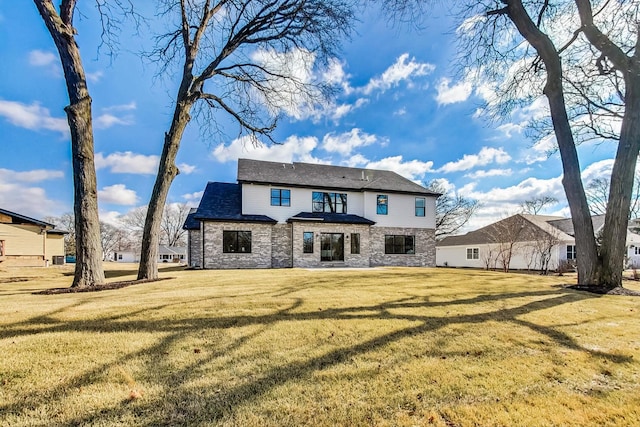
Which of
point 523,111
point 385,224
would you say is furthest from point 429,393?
point 385,224

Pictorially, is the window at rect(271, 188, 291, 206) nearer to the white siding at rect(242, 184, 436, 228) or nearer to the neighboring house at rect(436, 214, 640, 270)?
the white siding at rect(242, 184, 436, 228)

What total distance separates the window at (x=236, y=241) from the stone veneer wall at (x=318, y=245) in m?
2.72

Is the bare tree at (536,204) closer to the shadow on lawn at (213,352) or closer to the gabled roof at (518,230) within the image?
the gabled roof at (518,230)

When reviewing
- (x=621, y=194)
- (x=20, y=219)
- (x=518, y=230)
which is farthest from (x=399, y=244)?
(x=20, y=219)

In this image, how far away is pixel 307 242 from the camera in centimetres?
1845

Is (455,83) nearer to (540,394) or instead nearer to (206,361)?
(540,394)

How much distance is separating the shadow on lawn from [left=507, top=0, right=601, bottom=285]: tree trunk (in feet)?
8.77

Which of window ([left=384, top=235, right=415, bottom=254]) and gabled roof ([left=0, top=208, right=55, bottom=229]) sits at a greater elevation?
gabled roof ([left=0, top=208, right=55, bottom=229])

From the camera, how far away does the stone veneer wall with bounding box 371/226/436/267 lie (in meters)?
20.2

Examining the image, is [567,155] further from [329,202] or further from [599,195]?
[599,195]

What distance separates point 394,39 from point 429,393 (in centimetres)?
1214

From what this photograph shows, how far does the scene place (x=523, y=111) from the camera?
44.9 feet

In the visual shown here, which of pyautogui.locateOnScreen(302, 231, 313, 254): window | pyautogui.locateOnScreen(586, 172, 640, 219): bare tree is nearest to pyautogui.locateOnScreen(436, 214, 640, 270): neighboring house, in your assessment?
pyautogui.locateOnScreen(586, 172, 640, 219): bare tree

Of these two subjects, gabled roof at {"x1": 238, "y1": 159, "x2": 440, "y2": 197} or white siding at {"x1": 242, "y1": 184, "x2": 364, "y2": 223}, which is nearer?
white siding at {"x1": 242, "y1": 184, "x2": 364, "y2": 223}
